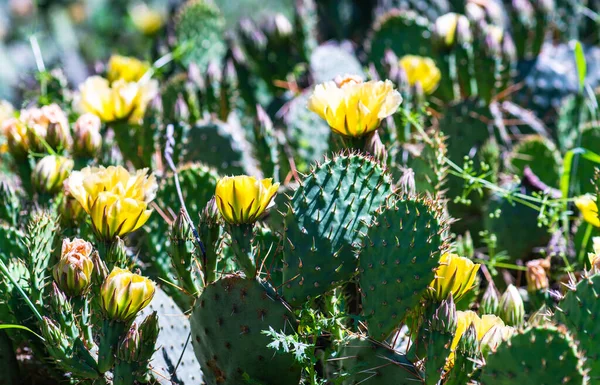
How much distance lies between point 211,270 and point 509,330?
56cm

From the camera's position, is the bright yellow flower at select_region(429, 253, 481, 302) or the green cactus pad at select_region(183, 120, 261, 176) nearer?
the bright yellow flower at select_region(429, 253, 481, 302)

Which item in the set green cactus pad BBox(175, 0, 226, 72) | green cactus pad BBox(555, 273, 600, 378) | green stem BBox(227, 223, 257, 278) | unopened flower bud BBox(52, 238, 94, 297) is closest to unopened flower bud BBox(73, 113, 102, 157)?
unopened flower bud BBox(52, 238, 94, 297)

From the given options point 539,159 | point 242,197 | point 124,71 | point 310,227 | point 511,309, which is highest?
point 242,197

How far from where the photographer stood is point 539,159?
2.47m

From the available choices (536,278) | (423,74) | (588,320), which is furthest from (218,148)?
(588,320)

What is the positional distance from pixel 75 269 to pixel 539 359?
31.3 inches

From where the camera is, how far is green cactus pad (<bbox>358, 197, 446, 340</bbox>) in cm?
133

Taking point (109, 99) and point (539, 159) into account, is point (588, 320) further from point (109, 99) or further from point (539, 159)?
point (109, 99)

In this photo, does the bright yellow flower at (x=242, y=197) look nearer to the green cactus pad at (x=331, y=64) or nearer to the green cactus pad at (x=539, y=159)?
the green cactus pad at (x=539, y=159)

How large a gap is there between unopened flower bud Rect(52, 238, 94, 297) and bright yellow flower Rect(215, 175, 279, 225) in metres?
0.26

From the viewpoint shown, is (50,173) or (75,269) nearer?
(75,269)

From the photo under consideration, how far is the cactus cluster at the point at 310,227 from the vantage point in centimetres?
135

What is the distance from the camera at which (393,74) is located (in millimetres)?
2377

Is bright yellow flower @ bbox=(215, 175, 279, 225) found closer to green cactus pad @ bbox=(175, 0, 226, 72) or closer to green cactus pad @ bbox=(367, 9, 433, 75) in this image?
green cactus pad @ bbox=(367, 9, 433, 75)
